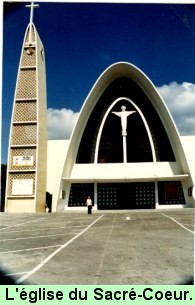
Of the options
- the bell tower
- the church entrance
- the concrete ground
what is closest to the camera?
the concrete ground

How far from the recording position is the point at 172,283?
177 inches

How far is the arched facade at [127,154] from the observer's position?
2919 centimetres

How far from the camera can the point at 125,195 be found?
2984 cm

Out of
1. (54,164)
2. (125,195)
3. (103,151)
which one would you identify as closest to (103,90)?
(103,151)

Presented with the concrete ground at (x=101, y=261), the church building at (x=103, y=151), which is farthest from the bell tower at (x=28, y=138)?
the concrete ground at (x=101, y=261)

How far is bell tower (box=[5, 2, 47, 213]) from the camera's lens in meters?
27.3

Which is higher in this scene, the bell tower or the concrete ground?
the bell tower

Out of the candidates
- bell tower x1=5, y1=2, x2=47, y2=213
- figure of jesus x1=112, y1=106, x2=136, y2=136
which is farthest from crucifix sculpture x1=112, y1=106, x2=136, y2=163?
bell tower x1=5, y1=2, x2=47, y2=213

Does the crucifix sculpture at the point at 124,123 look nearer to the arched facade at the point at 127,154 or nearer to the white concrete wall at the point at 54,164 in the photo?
the arched facade at the point at 127,154

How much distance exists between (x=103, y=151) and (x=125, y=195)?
15.0 ft

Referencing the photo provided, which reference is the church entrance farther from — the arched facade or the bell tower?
the bell tower

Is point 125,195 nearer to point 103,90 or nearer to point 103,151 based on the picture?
point 103,151

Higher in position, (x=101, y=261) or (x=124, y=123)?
(x=124, y=123)
